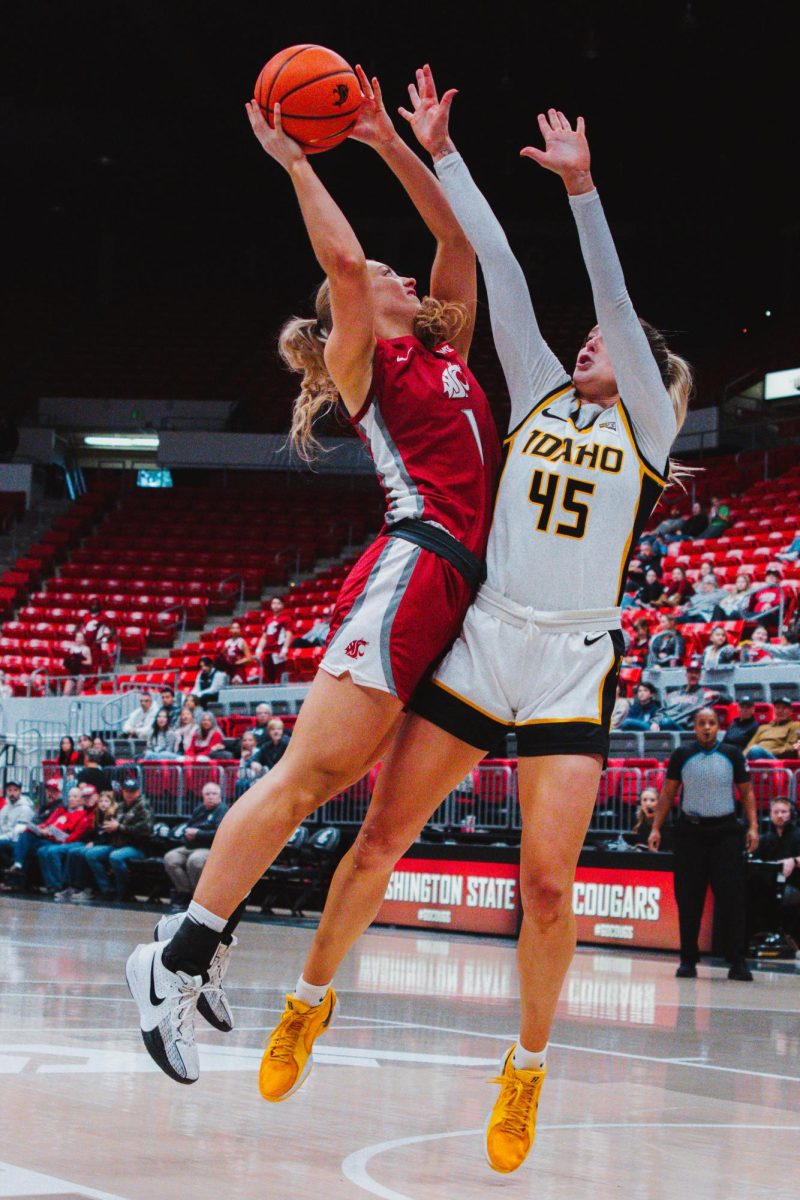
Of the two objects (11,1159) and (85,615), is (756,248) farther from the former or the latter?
(11,1159)

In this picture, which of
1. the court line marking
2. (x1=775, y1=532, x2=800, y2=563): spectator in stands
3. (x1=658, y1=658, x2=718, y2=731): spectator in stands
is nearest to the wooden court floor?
the court line marking

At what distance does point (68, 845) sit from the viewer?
1673 cm

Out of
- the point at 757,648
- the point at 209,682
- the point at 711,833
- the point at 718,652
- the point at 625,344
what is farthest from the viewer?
the point at 209,682

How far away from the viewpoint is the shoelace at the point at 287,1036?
4.01 metres

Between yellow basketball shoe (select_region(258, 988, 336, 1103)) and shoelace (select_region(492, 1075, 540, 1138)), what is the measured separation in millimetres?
511

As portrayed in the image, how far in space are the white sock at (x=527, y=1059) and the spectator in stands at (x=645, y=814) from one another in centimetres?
860

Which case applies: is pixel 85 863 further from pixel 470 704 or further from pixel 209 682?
pixel 470 704

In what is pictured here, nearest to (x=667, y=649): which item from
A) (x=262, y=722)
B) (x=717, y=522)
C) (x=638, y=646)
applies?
(x=638, y=646)

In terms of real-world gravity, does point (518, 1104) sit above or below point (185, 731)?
below

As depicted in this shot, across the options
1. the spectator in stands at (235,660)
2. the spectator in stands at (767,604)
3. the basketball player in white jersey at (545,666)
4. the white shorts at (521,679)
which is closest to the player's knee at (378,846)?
the basketball player in white jersey at (545,666)

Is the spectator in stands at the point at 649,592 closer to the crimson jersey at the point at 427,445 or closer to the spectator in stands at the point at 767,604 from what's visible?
the spectator in stands at the point at 767,604

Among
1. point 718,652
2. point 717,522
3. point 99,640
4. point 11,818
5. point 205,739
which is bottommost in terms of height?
point 11,818

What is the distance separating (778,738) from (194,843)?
18.4 feet

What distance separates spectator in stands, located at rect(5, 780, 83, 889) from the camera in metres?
16.8
